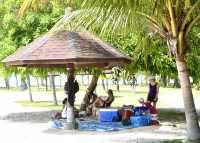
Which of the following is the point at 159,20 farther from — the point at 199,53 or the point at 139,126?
the point at 199,53

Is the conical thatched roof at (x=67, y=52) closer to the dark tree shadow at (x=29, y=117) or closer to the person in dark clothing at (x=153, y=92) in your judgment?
the person in dark clothing at (x=153, y=92)

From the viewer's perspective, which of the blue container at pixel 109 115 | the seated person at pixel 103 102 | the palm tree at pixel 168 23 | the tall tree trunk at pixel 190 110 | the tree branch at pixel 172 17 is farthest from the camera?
the seated person at pixel 103 102

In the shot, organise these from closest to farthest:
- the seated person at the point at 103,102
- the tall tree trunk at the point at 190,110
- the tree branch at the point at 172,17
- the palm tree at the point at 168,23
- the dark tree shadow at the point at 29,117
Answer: the palm tree at the point at 168,23 → the tree branch at the point at 172,17 → the tall tree trunk at the point at 190,110 → the seated person at the point at 103,102 → the dark tree shadow at the point at 29,117

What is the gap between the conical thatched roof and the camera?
59.4 feet

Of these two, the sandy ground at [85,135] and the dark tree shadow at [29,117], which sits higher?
the sandy ground at [85,135]

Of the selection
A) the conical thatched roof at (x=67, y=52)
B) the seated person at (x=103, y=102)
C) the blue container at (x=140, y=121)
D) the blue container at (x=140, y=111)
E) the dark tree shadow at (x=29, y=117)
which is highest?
the conical thatched roof at (x=67, y=52)

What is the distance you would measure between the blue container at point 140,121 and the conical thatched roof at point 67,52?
76.5 inches

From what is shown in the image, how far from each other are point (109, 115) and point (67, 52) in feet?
9.68

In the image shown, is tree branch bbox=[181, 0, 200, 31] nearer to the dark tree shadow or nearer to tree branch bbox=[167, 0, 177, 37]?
tree branch bbox=[167, 0, 177, 37]

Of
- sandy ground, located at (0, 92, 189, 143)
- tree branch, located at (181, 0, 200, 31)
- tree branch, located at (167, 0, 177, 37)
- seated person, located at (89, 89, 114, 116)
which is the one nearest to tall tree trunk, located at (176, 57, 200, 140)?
tree branch, located at (167, 0, 177, 37)

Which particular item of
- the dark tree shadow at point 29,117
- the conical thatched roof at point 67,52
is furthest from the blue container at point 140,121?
the dark tree shadow at point 29,117

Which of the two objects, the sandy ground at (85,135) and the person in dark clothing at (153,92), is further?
the person in dark clothing at (153,92)

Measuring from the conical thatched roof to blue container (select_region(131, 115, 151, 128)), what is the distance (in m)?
1.94

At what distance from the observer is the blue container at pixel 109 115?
64.9 ft
